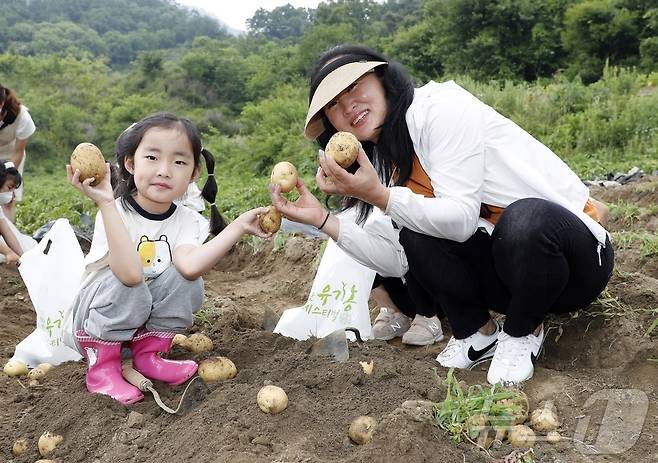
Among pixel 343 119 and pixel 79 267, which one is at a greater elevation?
pixel 343 119

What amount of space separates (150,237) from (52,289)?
0.76 metres

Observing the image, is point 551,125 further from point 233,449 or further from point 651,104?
point 233,449

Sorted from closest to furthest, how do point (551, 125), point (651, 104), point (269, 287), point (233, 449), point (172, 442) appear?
1. point (233, 449)
2. point (172, 442)
3. point (269, 287)
4. point (651, 104)
5. point (551, 125)

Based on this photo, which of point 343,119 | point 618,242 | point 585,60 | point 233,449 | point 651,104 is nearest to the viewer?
point 233,449

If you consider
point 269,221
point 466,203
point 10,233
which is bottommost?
point 10,233

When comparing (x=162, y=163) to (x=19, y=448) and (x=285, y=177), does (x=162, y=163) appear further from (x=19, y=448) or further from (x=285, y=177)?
(x=19, y=448)

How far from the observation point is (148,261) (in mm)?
2416

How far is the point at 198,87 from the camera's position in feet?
122

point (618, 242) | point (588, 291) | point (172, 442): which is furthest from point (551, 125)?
point (172, 442)

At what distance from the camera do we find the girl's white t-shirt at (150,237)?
2.40 meters

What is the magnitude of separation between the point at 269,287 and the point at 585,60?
17.6 m

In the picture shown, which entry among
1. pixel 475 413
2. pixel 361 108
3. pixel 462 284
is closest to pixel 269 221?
pixel 361 108

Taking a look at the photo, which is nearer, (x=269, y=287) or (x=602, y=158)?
(x=269, y=287)

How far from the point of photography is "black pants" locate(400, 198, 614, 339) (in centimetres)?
216
